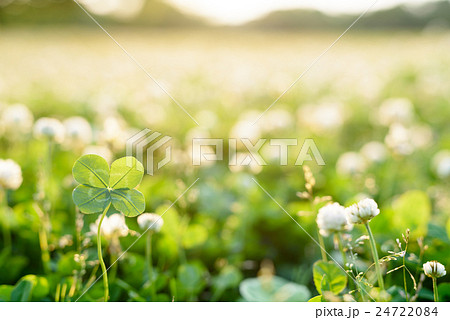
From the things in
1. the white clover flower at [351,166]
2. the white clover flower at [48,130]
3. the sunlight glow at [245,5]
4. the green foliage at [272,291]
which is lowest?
the green foliage at [272,291]

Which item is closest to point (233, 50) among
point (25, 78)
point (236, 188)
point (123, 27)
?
point (123, 27)

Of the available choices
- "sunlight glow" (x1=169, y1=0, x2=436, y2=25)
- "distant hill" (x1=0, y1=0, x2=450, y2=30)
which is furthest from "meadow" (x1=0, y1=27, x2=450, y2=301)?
"distant hill" (x1=0, y1=0, x2=450, y2=30)

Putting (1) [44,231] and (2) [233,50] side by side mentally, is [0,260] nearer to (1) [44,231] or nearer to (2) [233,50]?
(1) [44,231]

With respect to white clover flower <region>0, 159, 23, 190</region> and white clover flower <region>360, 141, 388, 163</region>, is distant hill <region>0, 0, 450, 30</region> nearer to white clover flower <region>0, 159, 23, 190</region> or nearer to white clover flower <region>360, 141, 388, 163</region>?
white clover flower <region>360, 141, 388, 163</region>

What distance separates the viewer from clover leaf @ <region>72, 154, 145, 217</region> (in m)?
0.63

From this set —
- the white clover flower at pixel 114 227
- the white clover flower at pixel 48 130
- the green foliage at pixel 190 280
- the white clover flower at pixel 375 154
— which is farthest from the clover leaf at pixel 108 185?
the white clover flower at pixel 375 154

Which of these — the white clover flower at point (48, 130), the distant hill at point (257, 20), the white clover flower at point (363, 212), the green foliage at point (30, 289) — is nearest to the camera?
the white clover flower at point (363, 212)

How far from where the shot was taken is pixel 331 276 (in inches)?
25.8

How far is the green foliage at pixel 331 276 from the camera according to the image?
65 cm

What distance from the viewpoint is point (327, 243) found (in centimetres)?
104

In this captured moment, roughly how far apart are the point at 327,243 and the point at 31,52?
14.6 ft

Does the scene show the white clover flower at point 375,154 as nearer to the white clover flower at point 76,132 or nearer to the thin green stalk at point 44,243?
the white clover flower at point 76,132

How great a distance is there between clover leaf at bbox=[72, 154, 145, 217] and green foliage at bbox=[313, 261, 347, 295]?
291 millimetres

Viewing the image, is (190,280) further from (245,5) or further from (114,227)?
(245,5)
